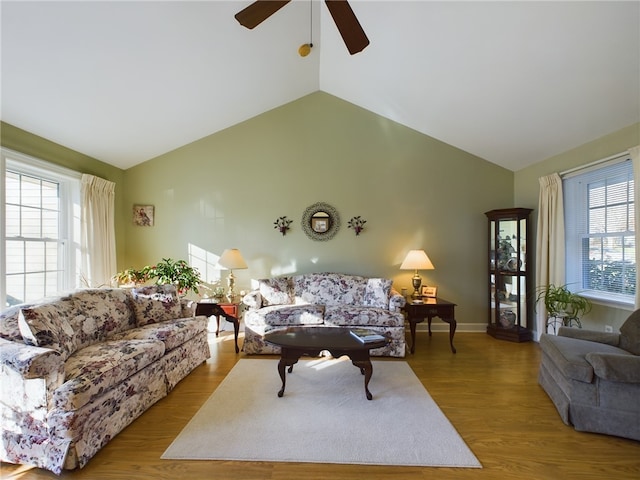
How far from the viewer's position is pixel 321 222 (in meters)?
4.50

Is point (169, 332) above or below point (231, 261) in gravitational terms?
below

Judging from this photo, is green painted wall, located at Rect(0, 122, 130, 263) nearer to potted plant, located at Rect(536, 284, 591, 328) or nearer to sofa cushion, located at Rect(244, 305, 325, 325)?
sofa cushion, located at Rect(244, 305, 325, 325)

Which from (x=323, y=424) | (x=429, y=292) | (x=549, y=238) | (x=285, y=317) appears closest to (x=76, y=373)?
(x=323, y=424)

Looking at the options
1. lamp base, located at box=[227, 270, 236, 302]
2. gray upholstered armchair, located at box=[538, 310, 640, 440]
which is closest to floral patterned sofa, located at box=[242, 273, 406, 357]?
lamp base, located at box=[227, 270, 236, 302]

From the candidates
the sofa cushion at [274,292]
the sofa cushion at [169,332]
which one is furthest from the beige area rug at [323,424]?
the sofa cushion at [274,292]

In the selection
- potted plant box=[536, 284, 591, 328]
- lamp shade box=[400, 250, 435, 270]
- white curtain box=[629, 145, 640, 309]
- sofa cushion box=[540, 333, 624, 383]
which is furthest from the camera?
lamp shade box=[400, 250, 435, 270]

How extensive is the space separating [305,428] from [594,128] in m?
4.12

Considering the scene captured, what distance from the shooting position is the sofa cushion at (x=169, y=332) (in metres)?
2.64

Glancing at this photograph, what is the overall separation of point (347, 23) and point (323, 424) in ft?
9.03

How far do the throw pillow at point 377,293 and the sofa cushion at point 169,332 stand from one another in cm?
213

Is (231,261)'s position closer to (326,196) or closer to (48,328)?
(326,196)

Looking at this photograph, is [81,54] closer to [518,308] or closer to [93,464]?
[93,464]

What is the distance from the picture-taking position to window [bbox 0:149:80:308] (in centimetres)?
294

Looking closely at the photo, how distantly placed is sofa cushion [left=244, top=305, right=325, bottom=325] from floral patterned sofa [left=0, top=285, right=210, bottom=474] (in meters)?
0.82
